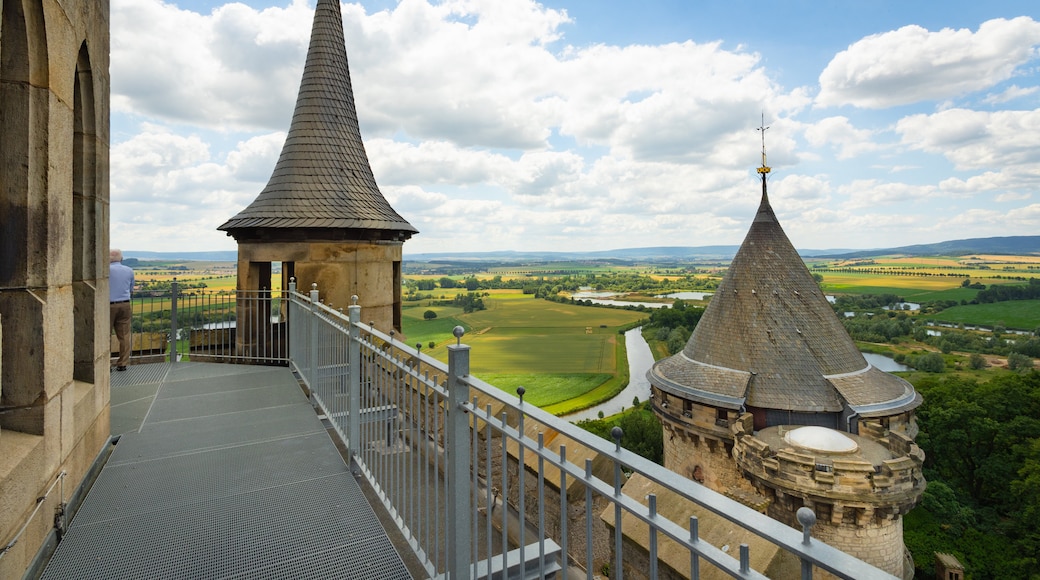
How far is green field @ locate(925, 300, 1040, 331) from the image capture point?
84750mm

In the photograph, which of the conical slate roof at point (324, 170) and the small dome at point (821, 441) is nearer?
the conical slate roof at point (324, 170)

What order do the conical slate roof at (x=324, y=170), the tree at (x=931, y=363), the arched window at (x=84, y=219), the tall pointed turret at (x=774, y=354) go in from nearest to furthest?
the arched window at (x=84, y=219)
the conical slate roof at (x=324, y=170)
the tall pointed turret at (x=774, y=354)
the tree at (x=931, y=363)

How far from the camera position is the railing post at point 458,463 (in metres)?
2.45

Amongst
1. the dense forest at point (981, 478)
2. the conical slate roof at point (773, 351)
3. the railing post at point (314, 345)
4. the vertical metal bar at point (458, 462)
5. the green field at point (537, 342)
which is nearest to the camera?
the vertical metal bar at point (458, 462)

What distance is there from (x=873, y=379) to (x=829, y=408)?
344 centimetres

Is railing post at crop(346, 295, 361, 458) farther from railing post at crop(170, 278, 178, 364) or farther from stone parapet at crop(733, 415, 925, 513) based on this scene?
stone parapet at crop(733, 415, 925, 513)

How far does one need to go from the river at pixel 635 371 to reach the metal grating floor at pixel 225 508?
47196 millimetres

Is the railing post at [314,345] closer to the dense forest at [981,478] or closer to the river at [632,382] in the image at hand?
the dense forest at [981,478]

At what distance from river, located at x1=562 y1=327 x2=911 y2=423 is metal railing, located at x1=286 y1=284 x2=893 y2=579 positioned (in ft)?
155

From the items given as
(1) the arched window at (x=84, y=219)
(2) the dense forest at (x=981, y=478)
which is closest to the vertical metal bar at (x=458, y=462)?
(1) the arched window at (x=84, y=219)

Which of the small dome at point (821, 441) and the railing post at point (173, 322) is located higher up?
the railing post at point (173, 322)

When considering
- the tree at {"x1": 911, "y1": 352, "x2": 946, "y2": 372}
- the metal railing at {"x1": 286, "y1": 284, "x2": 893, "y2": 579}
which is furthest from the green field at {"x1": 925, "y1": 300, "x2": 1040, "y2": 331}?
the metal railing at {"x1": 286, "y1": 284, "x2": 893, "y2": 579}

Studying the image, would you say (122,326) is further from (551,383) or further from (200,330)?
(551,383)

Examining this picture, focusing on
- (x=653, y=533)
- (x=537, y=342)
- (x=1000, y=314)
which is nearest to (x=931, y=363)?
(x=1000, y=314)
